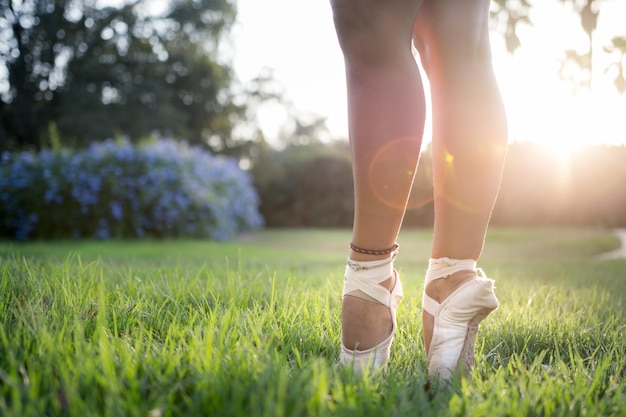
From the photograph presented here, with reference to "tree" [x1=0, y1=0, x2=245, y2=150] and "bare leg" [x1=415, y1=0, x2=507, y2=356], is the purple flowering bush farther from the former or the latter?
"tree" [x1=0, y1=0, x2=245, y2=150]

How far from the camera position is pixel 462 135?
1201mm

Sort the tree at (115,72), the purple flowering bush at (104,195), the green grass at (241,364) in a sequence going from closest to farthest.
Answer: the green grass at (241,364)
the purple flowering bush at (104,195)
the tree at (115,72)

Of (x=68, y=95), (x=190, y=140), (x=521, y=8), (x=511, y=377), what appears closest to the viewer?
(x=511, y=377)

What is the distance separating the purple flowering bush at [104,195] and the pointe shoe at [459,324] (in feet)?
20.6

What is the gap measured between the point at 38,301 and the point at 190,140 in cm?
1919

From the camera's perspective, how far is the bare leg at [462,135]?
46.5 inches

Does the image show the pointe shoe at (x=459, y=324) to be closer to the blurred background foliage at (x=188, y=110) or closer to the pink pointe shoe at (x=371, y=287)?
the pink pointe shoe at (x=371, y=287)

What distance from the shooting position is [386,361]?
1133 millimetres

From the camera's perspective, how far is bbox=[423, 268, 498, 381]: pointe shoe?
1120 mm

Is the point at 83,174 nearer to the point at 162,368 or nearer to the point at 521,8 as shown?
the point at 521,8

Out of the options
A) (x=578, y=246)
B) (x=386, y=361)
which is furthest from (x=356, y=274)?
(x=578, y=246)

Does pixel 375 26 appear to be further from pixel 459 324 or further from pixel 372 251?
pixel 459 324

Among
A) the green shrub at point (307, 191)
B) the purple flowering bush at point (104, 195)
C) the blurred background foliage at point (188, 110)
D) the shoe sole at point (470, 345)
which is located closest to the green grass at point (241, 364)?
the shoe sole at point (470, 345)

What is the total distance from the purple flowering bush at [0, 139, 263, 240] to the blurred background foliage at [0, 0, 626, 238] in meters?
4.25
